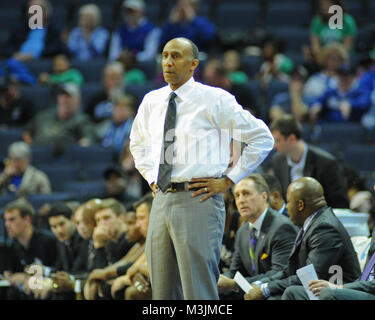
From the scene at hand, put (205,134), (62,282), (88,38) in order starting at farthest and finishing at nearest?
(88,38)
(62,282)
(205,134)

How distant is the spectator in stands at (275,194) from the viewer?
5416mm

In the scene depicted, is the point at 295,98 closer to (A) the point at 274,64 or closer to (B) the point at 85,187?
(A) the point at 274,64

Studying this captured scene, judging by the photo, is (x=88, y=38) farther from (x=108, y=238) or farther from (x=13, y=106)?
(x=108, y=238)

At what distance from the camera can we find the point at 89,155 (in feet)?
27.2

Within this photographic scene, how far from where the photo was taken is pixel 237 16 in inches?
402

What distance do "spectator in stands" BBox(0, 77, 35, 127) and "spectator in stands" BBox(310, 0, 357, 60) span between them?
3.40 metres

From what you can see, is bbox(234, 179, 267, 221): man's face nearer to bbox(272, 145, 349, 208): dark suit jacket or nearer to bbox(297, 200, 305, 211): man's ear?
bbox(297, 200, 305, 211): man's ear

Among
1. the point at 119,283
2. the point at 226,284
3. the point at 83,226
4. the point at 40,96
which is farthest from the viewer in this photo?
the point at 40,96

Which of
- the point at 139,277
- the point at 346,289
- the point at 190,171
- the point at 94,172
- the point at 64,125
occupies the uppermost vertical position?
the point at 64,125

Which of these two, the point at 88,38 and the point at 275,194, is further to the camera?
the point at 88,38

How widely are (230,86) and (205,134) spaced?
447 cm

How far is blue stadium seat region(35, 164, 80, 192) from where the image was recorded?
26.4 feet

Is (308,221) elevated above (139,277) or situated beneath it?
elevated above

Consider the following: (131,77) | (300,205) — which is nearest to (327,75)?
(131,77)
